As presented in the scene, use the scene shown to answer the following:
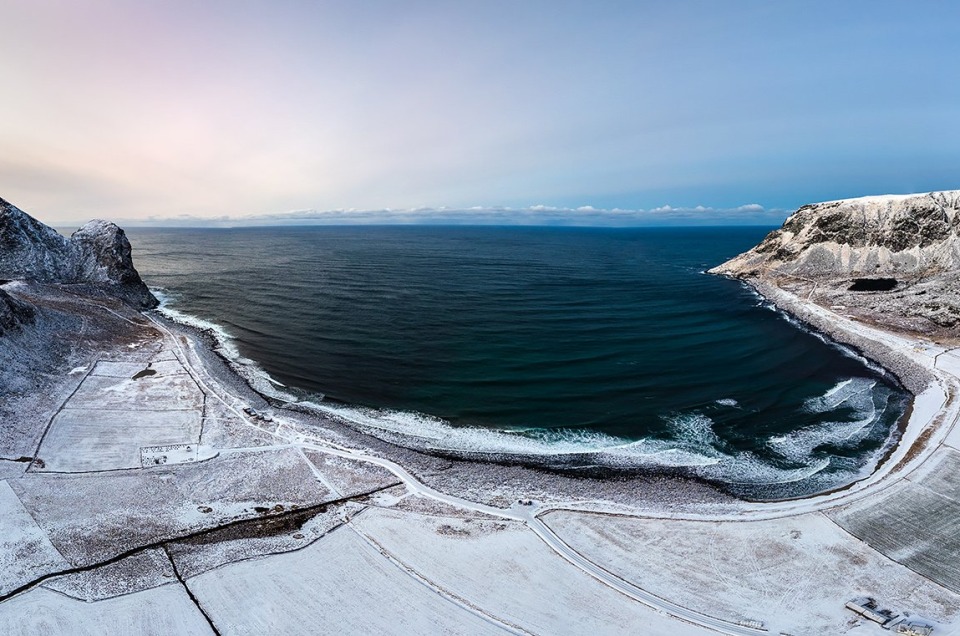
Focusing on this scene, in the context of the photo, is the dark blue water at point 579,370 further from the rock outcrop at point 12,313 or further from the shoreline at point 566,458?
the rock outcrop at point 12,313

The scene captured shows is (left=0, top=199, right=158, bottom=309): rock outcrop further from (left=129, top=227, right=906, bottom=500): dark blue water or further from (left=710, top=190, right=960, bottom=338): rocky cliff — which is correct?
(left=710, top=190, right=960, bottom=338): rocky cliff

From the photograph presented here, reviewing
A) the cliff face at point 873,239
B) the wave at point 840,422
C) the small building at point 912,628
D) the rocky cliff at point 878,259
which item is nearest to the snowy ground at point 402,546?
the small building at point 912,628

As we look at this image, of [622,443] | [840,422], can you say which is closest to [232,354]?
[622,443]

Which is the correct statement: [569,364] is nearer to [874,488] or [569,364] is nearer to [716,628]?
[874,488]

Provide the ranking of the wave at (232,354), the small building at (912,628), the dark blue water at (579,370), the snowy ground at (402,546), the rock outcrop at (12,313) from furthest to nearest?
the wave at (232,354) < the rock outcrop at (12,313) < the dark blue water at (579,370) < the snowy ground at (402,546) < the small building at (912,628)

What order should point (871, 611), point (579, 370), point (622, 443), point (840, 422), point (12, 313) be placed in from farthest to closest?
point (579, 370) < point (12, 313) < point (840, 422) < point (622, 443) < point (871, 611)

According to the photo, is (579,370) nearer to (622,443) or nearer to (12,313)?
(622,443)

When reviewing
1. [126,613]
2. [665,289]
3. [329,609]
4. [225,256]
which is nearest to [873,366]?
[665,289]
